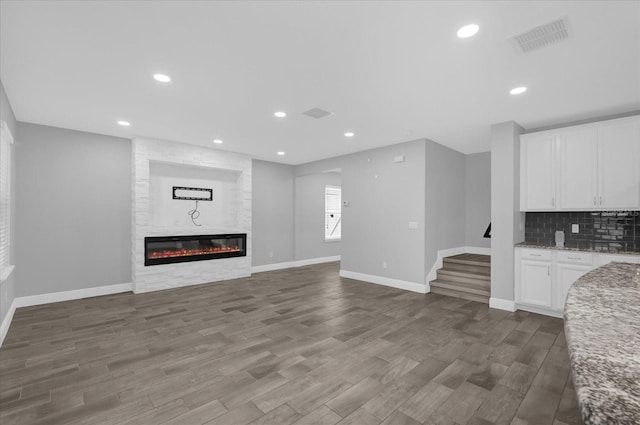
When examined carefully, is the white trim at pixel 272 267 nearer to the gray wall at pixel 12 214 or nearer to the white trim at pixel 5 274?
the gray wall at pixel 12 214

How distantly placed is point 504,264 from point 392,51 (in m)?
3.59

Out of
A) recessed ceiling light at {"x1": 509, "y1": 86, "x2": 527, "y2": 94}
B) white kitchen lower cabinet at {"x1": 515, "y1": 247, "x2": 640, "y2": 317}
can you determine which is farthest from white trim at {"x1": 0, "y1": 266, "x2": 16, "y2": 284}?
white kitchen lower cabinet at {"x1": 515, "y1": 247, "x2": 640, "y2": 317}

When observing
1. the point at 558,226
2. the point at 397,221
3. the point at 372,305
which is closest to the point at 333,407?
the point at 372,305

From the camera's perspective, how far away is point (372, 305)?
4.62 m

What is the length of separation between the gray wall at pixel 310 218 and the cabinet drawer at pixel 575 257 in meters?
5.26

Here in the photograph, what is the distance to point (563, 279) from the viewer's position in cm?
397

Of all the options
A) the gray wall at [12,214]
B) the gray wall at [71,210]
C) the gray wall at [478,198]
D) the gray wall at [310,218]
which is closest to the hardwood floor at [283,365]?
the gray wall at [12,214]

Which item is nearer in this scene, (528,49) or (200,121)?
(528,49)

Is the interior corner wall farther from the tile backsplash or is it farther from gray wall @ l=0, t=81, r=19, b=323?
gray wall @ l=0, t=81, r=19, b=323

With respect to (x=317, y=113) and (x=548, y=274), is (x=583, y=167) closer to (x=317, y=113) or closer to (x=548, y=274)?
(x=548, y=274)

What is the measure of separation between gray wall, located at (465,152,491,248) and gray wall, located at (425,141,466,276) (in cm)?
13

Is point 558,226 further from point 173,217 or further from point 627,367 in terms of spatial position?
point 173,217

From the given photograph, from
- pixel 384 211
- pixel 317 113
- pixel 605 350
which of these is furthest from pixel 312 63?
pixel 384 211

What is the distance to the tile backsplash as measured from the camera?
412 centimetres
